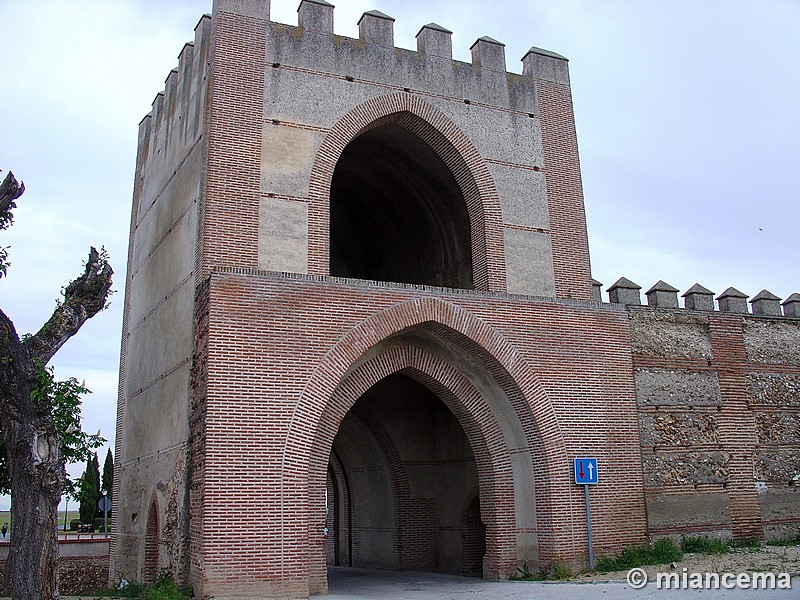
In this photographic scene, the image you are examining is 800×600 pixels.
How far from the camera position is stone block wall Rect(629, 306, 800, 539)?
44.1ft

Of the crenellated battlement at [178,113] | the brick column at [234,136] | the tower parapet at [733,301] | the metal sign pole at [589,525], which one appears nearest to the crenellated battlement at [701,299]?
the tower parapet at [733,301]

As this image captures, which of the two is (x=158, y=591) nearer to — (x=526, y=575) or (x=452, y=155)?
(x=526, y=575)

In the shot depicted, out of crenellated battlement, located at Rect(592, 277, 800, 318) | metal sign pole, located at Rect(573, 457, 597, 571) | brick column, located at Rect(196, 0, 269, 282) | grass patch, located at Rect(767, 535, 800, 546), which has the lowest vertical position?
grass patch, located at Rect(767, 535, 800, 546)

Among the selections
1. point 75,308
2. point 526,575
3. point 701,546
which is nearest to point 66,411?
point 75,308

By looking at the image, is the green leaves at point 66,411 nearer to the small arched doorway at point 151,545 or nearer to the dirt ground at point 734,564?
the small arched doorway at point 151,545

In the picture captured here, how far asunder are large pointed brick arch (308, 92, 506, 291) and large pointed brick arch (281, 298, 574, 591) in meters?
1.54

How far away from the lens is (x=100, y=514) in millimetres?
39000

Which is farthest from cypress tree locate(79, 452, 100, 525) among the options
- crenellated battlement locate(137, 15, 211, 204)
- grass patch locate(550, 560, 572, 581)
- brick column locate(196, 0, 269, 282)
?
grass patch locate(550, 560, 572, 581)

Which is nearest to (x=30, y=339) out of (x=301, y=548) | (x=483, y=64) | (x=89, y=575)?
(x=301, y=548)

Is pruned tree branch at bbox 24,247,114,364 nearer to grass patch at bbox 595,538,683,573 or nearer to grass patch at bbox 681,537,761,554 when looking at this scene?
grass patch at bbox 595,538,683,573

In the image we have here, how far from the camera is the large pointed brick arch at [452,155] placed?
13.3 metres

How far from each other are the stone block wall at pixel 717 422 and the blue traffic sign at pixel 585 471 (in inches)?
47.3

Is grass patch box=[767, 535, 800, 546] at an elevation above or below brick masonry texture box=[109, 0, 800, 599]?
below
